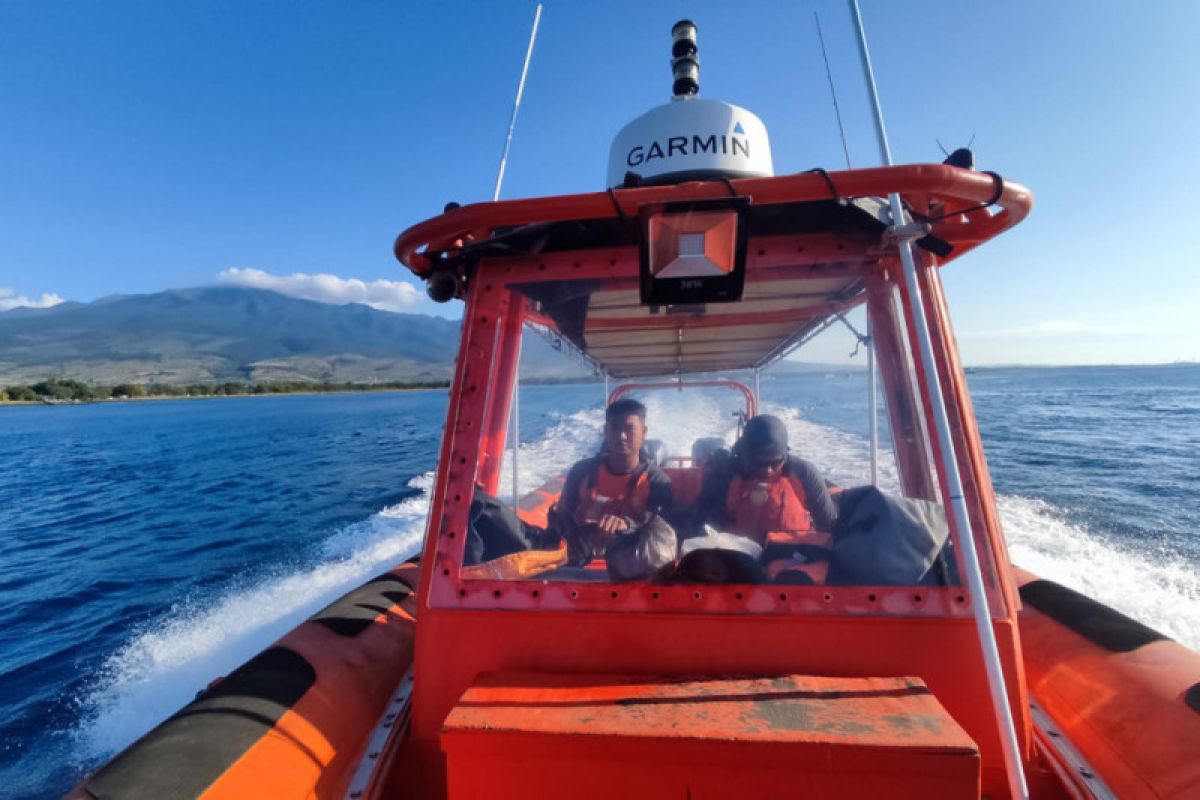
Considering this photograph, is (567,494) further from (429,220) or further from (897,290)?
(897,290)

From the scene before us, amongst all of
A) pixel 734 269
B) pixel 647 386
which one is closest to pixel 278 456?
pixel 647 386

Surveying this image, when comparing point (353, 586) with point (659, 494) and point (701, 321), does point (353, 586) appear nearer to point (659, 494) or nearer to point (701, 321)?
point (659, 494)

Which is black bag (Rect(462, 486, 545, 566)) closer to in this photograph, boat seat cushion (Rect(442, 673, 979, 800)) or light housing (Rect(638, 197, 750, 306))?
boat seat cushion (Rect(442, 673, 979, 800))

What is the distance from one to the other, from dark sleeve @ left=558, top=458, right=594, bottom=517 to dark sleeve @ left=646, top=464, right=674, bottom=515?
1.09ft

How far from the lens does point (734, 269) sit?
1640mm

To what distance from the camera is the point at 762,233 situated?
6.21 feet

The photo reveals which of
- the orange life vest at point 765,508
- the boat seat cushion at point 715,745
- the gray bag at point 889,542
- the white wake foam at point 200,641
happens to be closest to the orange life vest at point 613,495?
the orange life vest at point 765,508

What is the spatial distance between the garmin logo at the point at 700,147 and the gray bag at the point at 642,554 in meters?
1.50

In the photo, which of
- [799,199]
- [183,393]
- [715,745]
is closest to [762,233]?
[799,199]

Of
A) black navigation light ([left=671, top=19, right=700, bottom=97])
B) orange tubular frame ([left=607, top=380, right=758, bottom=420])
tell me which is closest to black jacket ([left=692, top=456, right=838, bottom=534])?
black navigation light ([left=671, top=19, right=700, bottom=97])

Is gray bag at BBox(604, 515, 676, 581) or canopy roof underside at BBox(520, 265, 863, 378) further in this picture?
canopy roof underside at BBox(520, 265, 863, 378)

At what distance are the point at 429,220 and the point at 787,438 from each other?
2.03 metres

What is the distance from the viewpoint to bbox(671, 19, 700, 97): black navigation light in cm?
244

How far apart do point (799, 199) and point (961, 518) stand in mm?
1002
